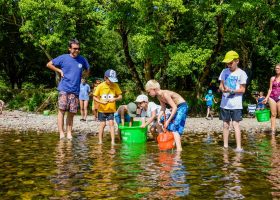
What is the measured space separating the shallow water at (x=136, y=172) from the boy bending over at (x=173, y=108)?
1.40ft

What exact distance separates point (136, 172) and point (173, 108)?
2.69 meters

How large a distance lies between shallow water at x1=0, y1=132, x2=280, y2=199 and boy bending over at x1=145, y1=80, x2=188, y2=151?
427 mm

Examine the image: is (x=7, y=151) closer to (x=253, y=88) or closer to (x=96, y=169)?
(x=96, y=169)

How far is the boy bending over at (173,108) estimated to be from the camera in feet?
29.0

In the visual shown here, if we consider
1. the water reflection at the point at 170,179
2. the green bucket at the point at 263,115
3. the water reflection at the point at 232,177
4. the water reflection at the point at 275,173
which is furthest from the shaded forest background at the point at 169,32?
the water reflection at the point at 170,179

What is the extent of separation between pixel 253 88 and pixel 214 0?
1642cm

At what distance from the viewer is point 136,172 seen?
635 cm

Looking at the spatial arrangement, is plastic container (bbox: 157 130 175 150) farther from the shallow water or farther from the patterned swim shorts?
the patterned swim shorts

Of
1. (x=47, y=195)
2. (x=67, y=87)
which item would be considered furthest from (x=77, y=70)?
(x=47, y=195)

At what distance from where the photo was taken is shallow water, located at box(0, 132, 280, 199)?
5008mm

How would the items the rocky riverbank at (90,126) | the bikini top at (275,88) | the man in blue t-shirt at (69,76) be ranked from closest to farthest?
1. the man in blue t-shirt at (69,76)
2. the bikini top at (275,88)
3. the rocky riverbank at (90,126)

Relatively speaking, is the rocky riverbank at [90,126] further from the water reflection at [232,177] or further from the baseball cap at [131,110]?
the water reflection at [232,177]

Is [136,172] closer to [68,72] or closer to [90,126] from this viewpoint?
[68,72]

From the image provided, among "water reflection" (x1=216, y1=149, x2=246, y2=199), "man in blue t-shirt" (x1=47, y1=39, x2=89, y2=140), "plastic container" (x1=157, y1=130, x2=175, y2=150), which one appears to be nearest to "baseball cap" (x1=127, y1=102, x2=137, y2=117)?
"man in blue t-shirt" (x1=47, y1=39, x2=89, y2=140)
